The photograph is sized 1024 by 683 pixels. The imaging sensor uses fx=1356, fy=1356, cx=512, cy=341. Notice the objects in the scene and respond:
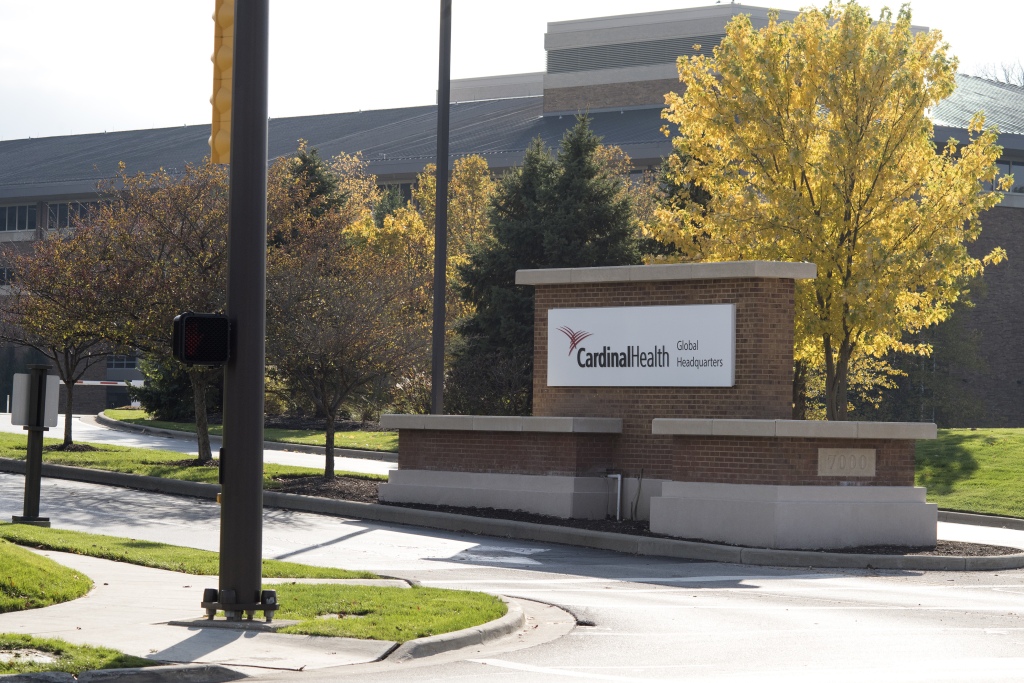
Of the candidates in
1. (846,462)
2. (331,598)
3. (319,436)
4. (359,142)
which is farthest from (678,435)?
(359,142)

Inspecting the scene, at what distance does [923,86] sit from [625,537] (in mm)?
12287

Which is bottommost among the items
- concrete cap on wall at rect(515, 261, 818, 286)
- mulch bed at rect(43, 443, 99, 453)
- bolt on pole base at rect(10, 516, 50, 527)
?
bolt on pole base at rect(10, 516, 50, 527)

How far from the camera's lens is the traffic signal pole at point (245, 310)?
1045 centimetres

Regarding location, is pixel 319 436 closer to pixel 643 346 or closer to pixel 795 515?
pixel 643 346

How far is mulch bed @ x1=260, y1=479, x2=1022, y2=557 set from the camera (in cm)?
1761

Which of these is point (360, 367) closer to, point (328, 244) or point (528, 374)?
point (328, 244)

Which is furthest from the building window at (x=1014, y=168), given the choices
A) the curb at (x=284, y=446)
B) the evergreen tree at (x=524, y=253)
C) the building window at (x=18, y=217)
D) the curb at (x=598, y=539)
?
the building window at (x=18, y=217)

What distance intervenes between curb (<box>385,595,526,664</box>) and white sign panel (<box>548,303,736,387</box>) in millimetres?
8340

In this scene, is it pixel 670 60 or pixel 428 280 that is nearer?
pixel 428 280

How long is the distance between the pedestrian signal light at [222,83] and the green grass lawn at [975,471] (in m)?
17.4

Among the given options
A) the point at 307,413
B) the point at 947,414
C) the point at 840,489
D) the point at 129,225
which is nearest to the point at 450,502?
the point at 840,489

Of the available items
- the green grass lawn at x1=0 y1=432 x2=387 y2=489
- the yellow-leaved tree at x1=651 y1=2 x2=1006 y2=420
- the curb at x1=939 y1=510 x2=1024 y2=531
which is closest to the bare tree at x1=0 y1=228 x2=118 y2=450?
the green grass lawn at x1=0 y1=432 x2=387 y2=489

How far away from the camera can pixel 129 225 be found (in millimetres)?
26828

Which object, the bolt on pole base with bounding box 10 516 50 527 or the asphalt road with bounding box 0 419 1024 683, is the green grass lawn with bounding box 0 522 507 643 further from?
the bolt on pole base with bounding box 10 516 50 527
